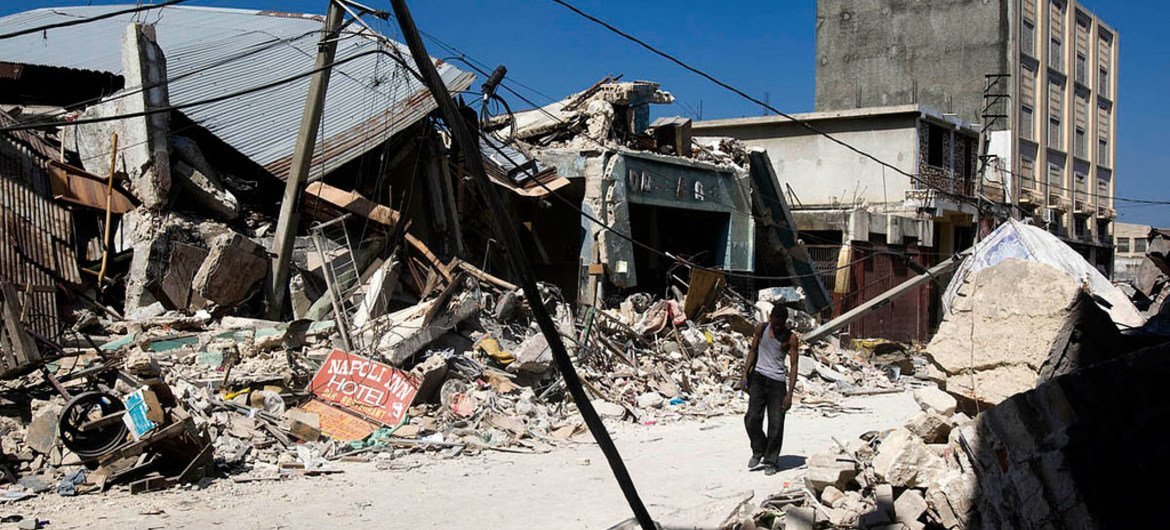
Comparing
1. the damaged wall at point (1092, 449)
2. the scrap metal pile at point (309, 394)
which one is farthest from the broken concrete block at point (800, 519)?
the scrap metal pile at point (309, 394)

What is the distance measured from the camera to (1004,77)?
124ft

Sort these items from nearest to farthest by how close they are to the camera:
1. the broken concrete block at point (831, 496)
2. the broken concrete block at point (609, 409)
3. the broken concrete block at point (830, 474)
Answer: the broken concrete block at point (831, 496) → the broken concrete block at point (830, 474) → the broken concrete block at point (609, 409)

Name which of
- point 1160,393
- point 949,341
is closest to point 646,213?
point 949,341

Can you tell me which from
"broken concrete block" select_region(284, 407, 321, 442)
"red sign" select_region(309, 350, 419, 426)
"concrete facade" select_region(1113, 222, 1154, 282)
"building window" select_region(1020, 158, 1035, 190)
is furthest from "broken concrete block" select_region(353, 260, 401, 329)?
"concrete facade" select_region(1113, 222, 1154, 282)

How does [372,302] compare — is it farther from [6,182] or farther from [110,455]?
[110,455]

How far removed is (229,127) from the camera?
14.8 metres

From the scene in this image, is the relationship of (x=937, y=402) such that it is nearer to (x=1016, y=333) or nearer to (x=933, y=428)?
(x=933, y=428)

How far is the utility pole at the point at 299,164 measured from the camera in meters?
11.5

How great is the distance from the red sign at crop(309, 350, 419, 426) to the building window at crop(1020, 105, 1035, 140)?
34966mm

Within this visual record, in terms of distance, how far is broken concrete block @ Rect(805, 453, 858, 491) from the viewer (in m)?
7.27

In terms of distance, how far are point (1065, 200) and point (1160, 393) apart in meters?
43.0

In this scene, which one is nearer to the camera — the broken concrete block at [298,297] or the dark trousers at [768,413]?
the dark trousers at [768,413]

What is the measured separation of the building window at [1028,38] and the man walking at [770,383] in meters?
35.3

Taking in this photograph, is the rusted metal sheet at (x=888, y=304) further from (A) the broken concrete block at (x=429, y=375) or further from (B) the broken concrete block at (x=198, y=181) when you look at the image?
(B) the broken concrete block at (x=198, y=181)
